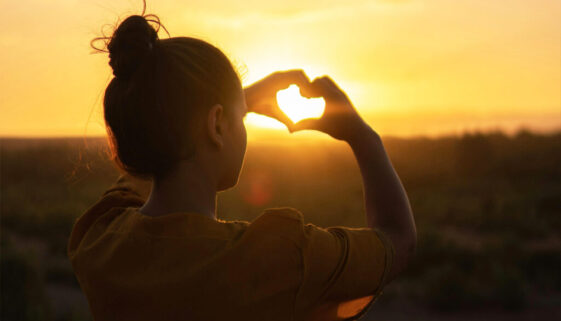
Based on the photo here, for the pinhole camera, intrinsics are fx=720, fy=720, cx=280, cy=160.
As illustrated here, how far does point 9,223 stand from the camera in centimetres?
1617

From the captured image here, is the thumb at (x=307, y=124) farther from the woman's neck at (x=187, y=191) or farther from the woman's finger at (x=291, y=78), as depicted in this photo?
the woman's neck at (x=187, y=191)

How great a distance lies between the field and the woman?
0.29 m

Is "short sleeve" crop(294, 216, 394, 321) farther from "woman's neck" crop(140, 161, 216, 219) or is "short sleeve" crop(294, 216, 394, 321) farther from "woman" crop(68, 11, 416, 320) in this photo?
"woman's neck" crop(140, 161, 216, 219)

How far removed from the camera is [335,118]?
1.46 metres

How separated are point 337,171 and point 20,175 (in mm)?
13382

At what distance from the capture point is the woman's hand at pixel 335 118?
4.75 ft

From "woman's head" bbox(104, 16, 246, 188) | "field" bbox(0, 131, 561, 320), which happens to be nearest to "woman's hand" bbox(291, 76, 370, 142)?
"woman's head" bbox(104, 16, 246, 188)

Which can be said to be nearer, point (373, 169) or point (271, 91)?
point (373, 169)

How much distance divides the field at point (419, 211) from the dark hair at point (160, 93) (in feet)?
0.85

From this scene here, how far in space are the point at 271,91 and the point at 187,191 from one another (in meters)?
0.34

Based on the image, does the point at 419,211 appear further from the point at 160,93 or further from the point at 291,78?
the point at 160,93

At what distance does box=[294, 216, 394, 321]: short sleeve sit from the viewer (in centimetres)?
126

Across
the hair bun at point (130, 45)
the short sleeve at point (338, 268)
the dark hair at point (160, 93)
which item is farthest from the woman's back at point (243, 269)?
the hair bun at point (130, 45)

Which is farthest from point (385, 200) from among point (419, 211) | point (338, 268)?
point (419, 211)
